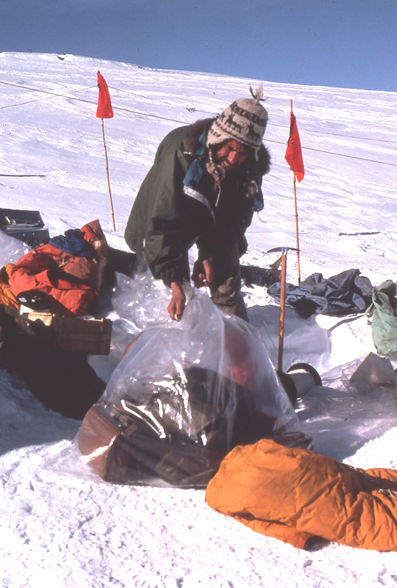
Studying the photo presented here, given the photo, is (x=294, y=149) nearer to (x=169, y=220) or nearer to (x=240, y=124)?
(x=240, y=124)

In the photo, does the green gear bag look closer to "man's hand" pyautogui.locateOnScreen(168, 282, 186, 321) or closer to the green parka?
the green parka

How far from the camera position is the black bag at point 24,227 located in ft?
15.1

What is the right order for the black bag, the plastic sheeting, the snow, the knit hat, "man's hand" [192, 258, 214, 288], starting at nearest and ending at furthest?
the snow < the plastic sheeting < the knit hat < "man's hand" [192, 258, 214, 288] < the black bag

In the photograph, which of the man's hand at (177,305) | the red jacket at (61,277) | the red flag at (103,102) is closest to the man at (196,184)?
the man's hand at (177,305)

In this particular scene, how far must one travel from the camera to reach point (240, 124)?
230 cm

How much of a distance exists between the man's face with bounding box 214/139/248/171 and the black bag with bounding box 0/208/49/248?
2601mm

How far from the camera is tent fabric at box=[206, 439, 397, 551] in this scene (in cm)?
161

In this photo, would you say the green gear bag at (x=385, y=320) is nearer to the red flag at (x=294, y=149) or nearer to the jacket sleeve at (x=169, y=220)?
the red flag at (x=294, y=149)

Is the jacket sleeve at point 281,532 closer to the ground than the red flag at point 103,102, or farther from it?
closer to the ground

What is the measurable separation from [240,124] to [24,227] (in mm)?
2913

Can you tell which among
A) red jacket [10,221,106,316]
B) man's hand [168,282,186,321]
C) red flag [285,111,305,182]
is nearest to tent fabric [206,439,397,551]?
man's hand [168,282,186,321]

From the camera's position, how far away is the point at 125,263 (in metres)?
4.21

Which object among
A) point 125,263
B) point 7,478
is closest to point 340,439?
point 7,478

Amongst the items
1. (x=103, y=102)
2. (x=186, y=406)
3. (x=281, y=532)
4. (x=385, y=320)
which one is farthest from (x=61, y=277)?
(x=103, y=102)
